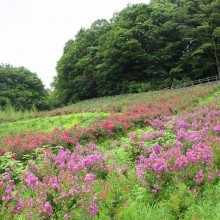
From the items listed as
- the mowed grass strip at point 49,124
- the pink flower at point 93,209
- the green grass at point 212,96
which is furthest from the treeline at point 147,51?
the pink flower at point 93,209

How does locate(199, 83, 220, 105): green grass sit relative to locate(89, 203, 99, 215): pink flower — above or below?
above

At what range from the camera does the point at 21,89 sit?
2266 inches

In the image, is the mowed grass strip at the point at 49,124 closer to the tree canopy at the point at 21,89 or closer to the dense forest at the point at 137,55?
the dense forest at the point at 137,55

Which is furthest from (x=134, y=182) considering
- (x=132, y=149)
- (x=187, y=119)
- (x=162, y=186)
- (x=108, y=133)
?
(x=108, y=133)

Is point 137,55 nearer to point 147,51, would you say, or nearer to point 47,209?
point 147,51

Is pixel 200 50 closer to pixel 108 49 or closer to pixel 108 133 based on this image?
pixel 108 49

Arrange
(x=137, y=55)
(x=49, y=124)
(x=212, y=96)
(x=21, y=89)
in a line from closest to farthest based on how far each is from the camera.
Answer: (x=212, y=96) < (x=49, y=124) < (x=137, y=55) < (x=21, y=89)

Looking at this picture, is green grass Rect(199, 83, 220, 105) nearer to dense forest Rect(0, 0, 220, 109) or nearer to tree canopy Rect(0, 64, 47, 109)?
dense forest Rect(0, 0, 220, 109)

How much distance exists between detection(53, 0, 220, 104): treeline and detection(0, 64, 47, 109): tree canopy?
6.44 meters

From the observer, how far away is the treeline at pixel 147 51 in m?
40.0

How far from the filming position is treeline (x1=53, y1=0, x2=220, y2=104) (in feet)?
131

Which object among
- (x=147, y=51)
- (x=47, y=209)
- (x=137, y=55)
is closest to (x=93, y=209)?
(x=47, y=209)

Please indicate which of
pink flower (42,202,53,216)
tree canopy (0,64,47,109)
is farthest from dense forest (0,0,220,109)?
pink flower (42,202,53,216)

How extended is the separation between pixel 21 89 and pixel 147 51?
27.3 meters
